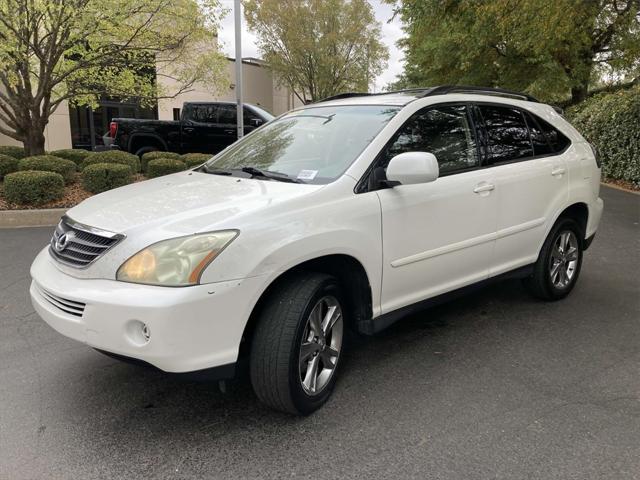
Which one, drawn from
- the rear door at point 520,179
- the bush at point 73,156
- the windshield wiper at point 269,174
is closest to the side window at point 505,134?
the rear door at point 520,179

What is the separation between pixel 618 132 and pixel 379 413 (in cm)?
1115

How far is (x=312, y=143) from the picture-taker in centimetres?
379

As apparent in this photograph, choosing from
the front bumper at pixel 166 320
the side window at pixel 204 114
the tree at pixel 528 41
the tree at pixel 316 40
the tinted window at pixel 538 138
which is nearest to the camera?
the front bumper at pixel 166 320

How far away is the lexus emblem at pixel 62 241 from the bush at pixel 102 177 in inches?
239

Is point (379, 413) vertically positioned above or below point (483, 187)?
below

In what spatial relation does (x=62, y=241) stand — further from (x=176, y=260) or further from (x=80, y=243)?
(x=176, y=260)

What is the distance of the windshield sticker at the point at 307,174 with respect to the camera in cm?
334

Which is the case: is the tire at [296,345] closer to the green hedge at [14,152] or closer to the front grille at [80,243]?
the front grille at [80,243]

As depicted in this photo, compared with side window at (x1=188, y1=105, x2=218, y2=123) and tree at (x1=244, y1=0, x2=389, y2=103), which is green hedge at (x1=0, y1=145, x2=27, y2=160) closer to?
side window at (x1=188, y1=105, x2=218, y2=123)

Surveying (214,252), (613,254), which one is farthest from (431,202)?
(613,254)

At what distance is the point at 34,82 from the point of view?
1092cm

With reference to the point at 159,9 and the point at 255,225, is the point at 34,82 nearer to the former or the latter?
the point at 159,9

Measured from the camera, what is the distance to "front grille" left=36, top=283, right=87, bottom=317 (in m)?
2.73

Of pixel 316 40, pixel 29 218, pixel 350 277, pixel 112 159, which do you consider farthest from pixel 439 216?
pixel 316 40
